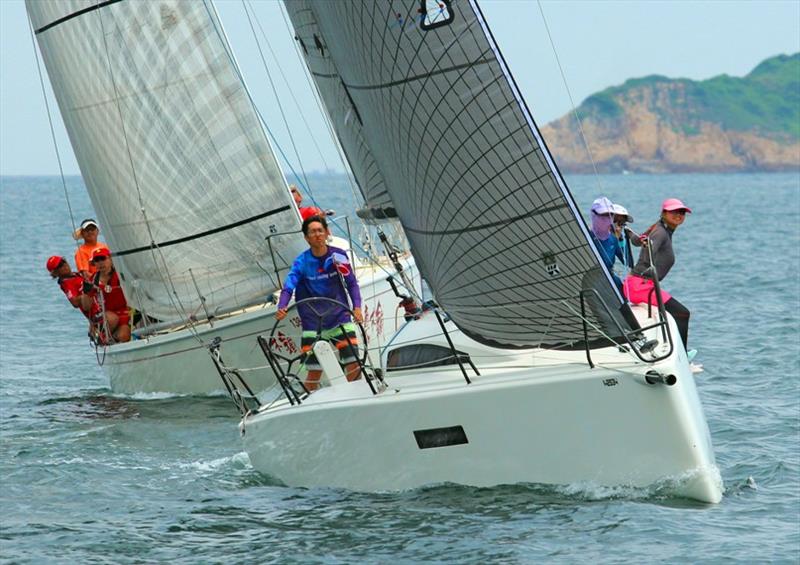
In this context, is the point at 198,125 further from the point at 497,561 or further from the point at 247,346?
the point at 497,561

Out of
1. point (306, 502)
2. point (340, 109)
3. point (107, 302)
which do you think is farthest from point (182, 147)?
point (306, 502)

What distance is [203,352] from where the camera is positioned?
39.7ft

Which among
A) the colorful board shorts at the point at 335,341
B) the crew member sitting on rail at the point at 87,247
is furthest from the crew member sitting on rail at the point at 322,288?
the crew member sitting on rail at the point at 87,247

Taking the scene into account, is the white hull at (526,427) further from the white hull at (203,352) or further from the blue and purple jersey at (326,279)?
the white hull at (203,352)

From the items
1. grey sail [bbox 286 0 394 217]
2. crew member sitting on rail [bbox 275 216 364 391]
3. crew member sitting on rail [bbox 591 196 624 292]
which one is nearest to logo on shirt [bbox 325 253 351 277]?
crew member sitting on rail [bbox 275 216 364 391]

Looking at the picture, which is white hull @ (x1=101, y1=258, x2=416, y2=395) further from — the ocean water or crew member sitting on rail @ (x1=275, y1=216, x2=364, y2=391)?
crew member sitting on rail @ (x1=275, y1=216, x2=364, y2=391)

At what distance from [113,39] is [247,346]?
2904 millimetres

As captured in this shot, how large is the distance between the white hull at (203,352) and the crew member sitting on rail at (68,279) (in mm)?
533

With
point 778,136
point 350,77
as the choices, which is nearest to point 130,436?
point 350,77

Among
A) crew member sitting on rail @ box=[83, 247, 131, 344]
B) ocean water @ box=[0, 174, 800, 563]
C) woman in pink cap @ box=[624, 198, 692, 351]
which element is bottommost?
ocean water @ box=[0, 174, 800, 563]

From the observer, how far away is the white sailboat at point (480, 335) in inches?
287

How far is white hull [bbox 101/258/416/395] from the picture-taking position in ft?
38.5

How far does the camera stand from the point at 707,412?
37.2 feet

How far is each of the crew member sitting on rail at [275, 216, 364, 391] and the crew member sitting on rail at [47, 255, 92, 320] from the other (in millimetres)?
3602
